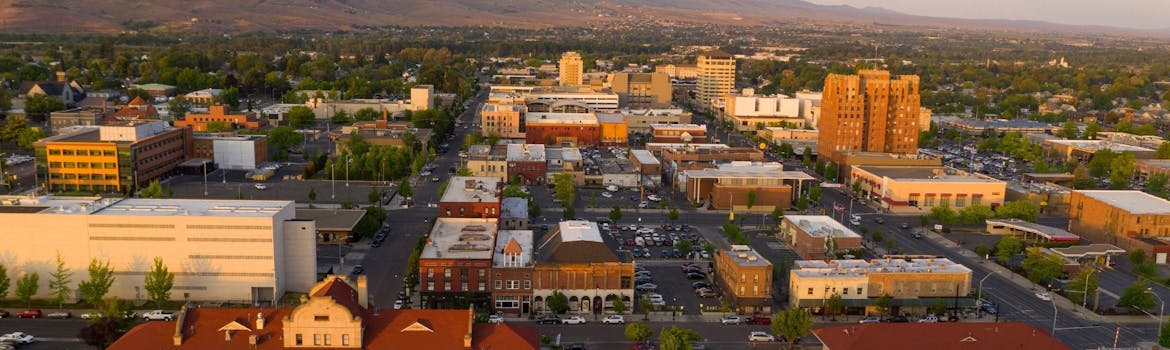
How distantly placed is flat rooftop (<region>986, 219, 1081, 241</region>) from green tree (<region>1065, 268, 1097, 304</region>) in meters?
8.22

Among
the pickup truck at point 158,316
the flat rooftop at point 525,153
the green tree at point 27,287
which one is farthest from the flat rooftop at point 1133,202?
the green tree at point 27,287

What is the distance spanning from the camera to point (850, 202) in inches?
1924

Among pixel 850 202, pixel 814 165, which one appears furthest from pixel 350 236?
pixel 814 165

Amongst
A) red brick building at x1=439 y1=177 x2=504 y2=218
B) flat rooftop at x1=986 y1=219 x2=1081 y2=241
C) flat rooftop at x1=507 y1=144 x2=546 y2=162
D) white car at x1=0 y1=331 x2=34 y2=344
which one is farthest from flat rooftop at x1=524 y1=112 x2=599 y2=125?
white car at x1=0 y1=331 x2=34 y2=344

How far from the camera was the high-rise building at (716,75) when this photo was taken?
323 feet

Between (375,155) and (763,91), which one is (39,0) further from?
(375,155)

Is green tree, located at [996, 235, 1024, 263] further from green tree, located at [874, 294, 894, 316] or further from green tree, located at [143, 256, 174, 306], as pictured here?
green tree, located at [143, 256, 174, 306]

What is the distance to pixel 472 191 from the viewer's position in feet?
125

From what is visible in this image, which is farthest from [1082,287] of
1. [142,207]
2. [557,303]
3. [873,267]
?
[142,207]

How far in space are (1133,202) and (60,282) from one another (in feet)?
145

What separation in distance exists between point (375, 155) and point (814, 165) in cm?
2990

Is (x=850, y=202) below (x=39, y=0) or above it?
below

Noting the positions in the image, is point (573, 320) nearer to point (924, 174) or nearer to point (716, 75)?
point (924, 174)

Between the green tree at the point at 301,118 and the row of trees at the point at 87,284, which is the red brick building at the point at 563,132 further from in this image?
the row of trees at the point at 87,284
